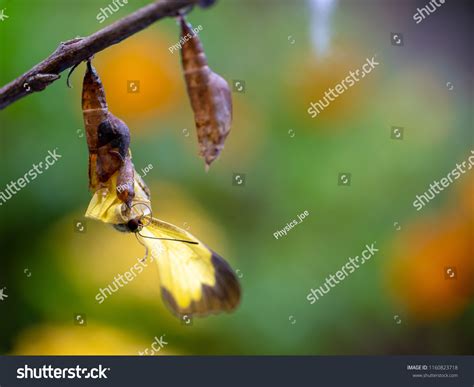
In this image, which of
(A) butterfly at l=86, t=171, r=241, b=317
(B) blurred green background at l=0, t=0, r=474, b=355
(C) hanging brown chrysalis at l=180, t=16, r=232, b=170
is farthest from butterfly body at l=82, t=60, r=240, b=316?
(B) blurred green background at l=0, t=0, r=474, b=355

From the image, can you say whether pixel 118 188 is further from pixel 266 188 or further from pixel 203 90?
pixel 266 188

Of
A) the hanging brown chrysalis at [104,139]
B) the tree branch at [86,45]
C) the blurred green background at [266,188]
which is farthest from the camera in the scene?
the blurred green background at [266,188]

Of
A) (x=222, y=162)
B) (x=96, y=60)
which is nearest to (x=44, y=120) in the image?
(x=96, y=60)

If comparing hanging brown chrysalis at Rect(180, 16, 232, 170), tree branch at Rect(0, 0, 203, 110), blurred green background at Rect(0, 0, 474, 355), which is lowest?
blurred green background at Rect(0, 0, 474, 355)

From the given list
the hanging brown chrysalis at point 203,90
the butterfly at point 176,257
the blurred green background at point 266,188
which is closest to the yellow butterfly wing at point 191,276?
the butterfly at point 176,257

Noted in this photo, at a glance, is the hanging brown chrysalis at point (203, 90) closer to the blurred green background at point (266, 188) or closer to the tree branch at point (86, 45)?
the tree branch at point (86, 45)

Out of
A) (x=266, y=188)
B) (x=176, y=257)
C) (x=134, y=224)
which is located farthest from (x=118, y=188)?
(x=266, y=188)

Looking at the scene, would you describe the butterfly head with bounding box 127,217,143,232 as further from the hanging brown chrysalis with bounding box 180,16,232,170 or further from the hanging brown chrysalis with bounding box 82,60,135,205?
the hanging brown chrysalis with bounding box 180,16,232,170
